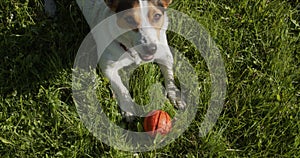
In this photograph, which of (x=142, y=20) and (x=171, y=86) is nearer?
(x=142, y=20)

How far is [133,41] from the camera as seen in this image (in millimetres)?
3213

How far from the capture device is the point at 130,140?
3232mm

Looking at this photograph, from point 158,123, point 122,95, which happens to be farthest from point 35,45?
point 158,123

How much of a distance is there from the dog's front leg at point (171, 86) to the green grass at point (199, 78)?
0.07 meters

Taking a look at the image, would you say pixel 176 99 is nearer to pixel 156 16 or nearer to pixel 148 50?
pixel 148 50

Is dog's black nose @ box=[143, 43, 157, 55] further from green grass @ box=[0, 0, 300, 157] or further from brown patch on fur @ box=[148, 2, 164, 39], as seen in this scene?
green grass @ box=[0, 0, 300, 157]

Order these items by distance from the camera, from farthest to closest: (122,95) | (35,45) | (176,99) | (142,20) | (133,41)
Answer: (35,45)
(176,99)
(122,95)
(133,41)
(142,20)

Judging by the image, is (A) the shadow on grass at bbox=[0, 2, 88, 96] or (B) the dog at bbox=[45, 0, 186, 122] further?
(A) the shadow on grass at bbox=[0, 2, 88, 96]

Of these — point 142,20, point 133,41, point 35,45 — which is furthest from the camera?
point 35,45

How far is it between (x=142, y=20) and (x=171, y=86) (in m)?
0.62

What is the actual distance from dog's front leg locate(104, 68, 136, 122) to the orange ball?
0.60 feet

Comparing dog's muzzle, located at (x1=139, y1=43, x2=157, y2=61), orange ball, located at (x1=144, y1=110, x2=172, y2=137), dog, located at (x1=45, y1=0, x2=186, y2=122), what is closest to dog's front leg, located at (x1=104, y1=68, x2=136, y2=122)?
dog, located at (x1=45, y1=0, x2=186, y2=122)

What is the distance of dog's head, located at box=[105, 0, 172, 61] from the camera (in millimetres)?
3104

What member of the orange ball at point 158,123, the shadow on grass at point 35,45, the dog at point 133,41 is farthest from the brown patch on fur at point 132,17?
the shadow on grass at point 35,45
